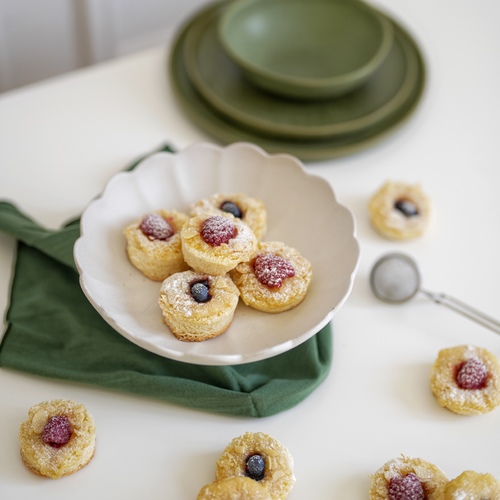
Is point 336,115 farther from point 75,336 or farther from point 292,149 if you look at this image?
point 75,336

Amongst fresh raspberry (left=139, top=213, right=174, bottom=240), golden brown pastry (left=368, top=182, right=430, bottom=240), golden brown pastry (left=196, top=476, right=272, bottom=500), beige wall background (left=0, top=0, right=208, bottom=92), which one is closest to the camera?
golden brown pastry (left=196, top=476, right=272, bottom=500)

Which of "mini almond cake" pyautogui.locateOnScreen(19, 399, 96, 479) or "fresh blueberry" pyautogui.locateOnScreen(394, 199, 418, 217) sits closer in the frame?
"mini almond cake" pyautogui.locateOnScreen(19, 399, 96, 479)

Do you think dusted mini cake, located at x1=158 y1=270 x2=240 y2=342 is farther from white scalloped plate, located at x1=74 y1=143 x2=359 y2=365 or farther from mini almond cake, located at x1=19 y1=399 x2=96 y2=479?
mini almond cake, located at x1=19 y1=399 x2=96 y2=479

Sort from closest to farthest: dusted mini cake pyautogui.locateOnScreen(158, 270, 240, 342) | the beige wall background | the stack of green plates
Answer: dusted mini cake pyautogui.locateOnScreen(158, 270, 240, 342) < the stack of green plates < the beige wall background

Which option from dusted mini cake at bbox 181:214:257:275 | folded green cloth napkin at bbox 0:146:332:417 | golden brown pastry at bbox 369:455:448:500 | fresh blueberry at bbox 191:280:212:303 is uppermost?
dusted mini cake at bbox 181:214:257:275

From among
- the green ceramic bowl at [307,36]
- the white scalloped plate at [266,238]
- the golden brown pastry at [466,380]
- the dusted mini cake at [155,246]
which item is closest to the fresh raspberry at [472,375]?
the golden brown pastry at [466,380]

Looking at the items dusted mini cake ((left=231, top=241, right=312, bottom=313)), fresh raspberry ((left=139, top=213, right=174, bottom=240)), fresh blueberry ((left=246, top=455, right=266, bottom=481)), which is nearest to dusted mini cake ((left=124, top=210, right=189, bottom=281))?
fresh raspberry ((left=139, top=213, right=174, bottom=240))
